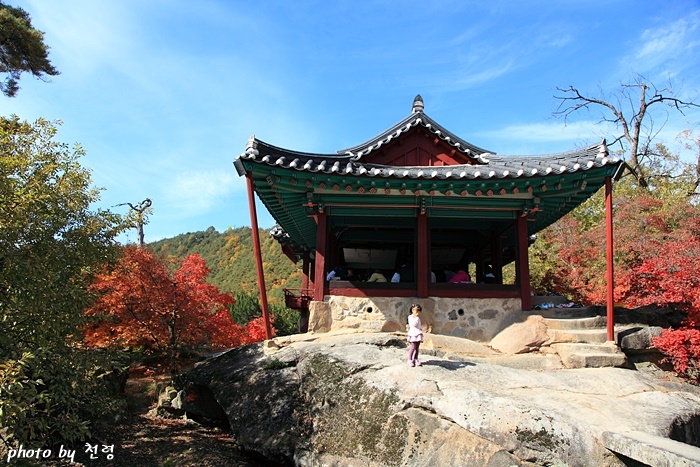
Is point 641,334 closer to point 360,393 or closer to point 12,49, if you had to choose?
point 360,393

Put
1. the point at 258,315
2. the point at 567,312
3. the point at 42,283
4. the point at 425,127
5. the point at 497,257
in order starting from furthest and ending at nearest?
the point at 258,315 → the point at 497,257 → the point at 425,127 → the point at 567,312 → the point at 42,283

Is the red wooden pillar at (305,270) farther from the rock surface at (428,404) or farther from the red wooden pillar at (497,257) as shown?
the rock surface at (428,404)

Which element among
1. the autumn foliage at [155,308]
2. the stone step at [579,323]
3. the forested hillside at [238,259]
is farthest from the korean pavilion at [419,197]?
the forested hillside at [238,259]

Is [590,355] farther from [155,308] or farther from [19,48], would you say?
[19,48]

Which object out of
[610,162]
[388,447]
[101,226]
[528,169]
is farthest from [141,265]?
[610,162]

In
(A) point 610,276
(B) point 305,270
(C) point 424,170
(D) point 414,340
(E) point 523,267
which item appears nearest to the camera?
(D) point 414,340

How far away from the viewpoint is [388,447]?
5.66m

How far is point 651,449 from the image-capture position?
4355 millimetres

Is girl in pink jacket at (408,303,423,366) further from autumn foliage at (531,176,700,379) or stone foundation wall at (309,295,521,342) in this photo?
autumn foliage at (531,176,700,379)

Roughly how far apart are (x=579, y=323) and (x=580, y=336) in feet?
1.40

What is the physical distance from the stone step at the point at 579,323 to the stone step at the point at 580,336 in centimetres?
19

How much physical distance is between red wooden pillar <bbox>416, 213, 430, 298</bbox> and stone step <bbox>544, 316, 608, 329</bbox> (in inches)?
94.9

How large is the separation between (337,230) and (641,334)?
7.03m

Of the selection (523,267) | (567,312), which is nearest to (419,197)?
(523,267)
